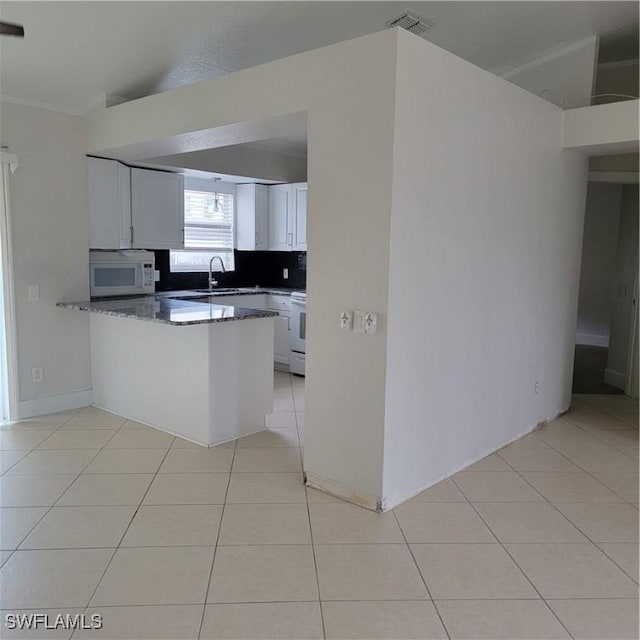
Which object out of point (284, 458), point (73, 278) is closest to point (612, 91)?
point (284, 458)

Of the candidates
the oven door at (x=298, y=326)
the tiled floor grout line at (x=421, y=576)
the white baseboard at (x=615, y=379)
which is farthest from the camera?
the oven door at (x=298, y=326)

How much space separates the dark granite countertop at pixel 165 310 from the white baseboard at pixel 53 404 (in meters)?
0.80

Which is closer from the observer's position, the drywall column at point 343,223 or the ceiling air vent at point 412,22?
the drywall column at point 343,223

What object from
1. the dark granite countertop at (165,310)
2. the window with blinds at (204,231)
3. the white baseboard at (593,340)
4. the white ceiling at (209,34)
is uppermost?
the white ceiling at (209,34)

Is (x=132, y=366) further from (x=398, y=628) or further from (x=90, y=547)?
(x=398, y=628)

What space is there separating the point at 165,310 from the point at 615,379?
487cm

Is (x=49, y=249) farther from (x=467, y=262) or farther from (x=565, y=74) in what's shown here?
(x=565, y=74)

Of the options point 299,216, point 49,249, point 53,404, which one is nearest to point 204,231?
point 299,216

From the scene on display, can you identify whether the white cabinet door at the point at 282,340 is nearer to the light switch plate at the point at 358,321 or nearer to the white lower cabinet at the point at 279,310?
the white lower cabinet at the point at 279,310

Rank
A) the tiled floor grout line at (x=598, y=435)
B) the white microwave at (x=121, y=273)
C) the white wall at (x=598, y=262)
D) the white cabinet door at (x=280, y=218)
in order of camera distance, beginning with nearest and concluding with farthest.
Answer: the tiled floor grout line at (x=598, y=435) → the white microwave at (x=121, y=273) → the white cabinet door at (x=280, y=218) → the white wall at (x=598, y=262)

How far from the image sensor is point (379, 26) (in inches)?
147

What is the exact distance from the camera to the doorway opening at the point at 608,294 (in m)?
5.84

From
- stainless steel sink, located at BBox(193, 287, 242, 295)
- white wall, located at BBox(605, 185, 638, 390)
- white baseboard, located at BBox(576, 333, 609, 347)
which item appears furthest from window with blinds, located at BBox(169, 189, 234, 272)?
white baseboard, located at BBox(576, 333, 609, 347)

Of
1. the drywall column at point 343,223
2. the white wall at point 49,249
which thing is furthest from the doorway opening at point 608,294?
the white wall at point 49,249
